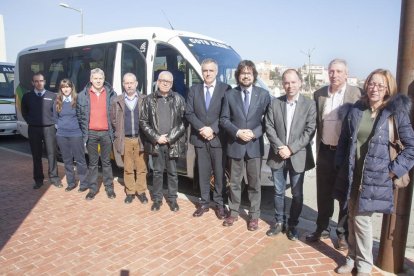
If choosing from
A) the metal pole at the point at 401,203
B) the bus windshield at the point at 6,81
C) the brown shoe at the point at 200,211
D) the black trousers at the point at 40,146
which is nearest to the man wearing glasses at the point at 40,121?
the black trousers at the point at 40,146

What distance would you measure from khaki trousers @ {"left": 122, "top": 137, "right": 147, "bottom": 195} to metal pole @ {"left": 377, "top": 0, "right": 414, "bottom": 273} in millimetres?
3554

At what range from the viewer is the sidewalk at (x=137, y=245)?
3.54 meters

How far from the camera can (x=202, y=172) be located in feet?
16.1

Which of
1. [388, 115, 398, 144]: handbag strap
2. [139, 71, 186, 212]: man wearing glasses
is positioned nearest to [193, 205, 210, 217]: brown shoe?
[139, 71, 186, 212]: man wearing glasses

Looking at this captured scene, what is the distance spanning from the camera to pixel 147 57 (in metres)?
6.10

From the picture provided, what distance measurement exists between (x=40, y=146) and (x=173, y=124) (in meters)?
3.01

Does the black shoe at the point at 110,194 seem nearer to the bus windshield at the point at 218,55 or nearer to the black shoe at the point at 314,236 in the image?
the bus windshield at the point at 218,55

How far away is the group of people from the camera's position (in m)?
3.10

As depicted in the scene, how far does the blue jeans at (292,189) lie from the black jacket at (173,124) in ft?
4.98

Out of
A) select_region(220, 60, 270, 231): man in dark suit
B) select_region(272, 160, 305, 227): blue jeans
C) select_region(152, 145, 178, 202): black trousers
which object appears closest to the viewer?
select_region(272, 160, 305, 227): blue jeans

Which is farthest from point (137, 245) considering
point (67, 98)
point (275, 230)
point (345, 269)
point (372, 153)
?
point (67, 98)

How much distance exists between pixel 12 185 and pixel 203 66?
14.7ft

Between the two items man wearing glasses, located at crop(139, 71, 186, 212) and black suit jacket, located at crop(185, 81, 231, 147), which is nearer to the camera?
black suit jacket, located at crop(185, 81, 231, 147)

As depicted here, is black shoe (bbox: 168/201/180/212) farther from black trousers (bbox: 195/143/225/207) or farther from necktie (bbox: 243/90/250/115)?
necktie (bbox: 243/90/250/115)
